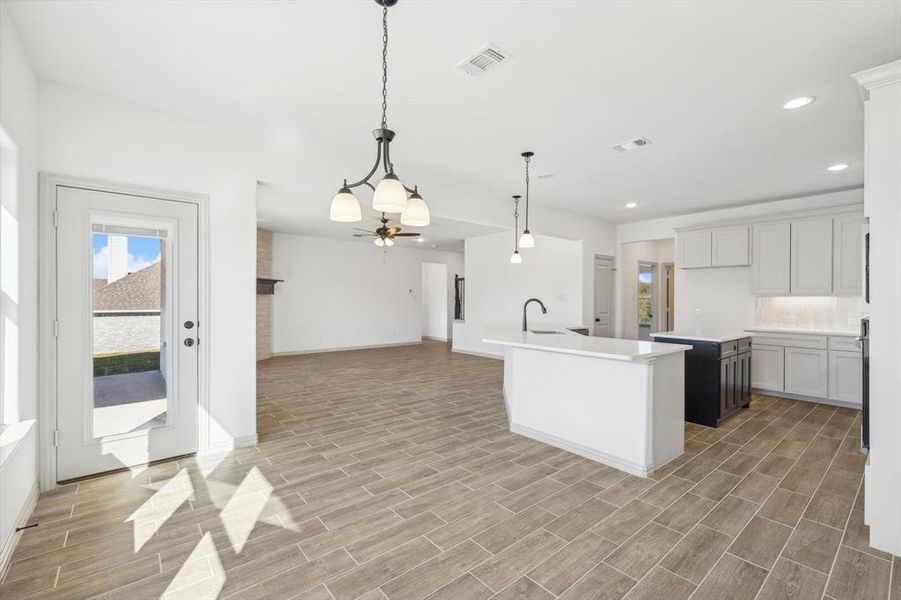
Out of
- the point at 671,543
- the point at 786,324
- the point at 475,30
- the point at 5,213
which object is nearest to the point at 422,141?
the point at 475,30

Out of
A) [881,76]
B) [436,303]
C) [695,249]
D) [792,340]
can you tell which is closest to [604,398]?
[881,76]

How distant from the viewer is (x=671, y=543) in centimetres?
232

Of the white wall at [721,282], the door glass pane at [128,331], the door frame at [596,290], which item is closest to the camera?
the door glass pane at [128,331]

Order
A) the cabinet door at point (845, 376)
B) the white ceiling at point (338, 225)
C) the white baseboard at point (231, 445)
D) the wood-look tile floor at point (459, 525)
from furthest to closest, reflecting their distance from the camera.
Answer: the white ceiling at point (338, 225), the cabinet door at point (845, 376), the white baseboard at point (231, 445), the wood-look tile floor at point (459, 525)

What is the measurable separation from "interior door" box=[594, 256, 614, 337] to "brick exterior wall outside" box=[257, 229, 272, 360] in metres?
6.68

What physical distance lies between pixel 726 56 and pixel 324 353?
8.98 metres

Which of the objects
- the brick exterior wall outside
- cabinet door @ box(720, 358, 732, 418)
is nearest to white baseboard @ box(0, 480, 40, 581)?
cabinet door @ box(720, 358, 732, 418)

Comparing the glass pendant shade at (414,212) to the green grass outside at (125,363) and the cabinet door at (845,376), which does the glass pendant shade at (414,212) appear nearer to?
the green grass outside at (125,363)

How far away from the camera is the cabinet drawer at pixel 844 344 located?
5.07 m

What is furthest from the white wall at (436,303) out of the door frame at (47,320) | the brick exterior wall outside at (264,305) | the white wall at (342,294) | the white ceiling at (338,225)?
the door frame at (47,320)

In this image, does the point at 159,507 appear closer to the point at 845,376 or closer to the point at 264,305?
the point at 264,305

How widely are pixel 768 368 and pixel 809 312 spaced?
1033 millimetres

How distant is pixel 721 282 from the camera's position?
6.70m

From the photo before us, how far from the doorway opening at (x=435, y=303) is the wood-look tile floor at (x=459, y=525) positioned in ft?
28.6
